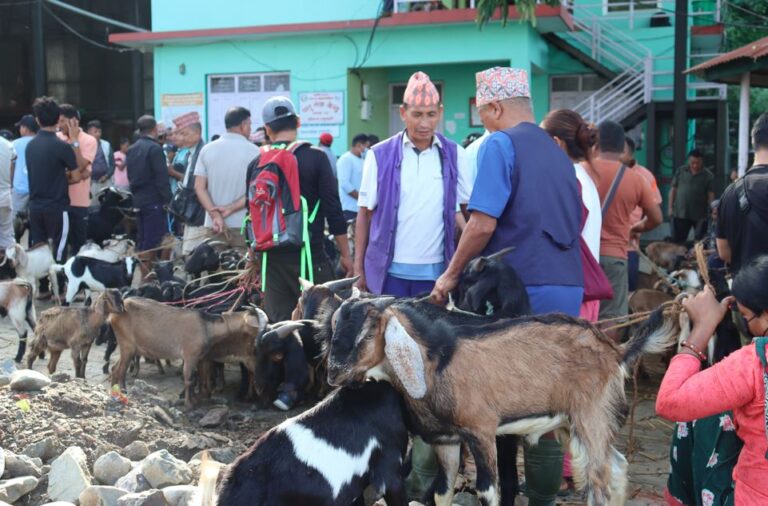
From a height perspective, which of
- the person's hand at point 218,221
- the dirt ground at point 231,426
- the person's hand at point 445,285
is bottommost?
the dirt ground at point 231,426

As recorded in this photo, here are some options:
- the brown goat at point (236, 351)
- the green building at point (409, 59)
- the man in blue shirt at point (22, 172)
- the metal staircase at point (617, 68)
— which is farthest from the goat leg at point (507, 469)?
the metal staircase at point (617, 68)

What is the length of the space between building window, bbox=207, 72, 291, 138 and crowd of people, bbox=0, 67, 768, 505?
10.2 metres

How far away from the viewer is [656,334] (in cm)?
380

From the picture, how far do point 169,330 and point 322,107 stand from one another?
38.3 ft

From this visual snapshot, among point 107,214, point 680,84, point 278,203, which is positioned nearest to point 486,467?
point 278,203

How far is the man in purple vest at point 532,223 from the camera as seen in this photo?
4.12 m

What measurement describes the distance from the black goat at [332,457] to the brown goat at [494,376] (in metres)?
0.12

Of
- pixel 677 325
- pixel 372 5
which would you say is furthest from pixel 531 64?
pixel 677 325

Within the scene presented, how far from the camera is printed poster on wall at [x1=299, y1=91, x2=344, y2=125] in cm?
1770

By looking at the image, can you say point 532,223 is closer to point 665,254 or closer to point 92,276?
point 92,276

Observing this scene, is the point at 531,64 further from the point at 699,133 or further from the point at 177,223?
the point at 177,223

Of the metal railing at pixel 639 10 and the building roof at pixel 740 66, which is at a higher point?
the metal railing at pixel 639 10

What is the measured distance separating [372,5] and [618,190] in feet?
40.1

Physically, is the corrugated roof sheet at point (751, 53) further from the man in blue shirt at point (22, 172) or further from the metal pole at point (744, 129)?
the man in blue shirt at point (22, 172)
